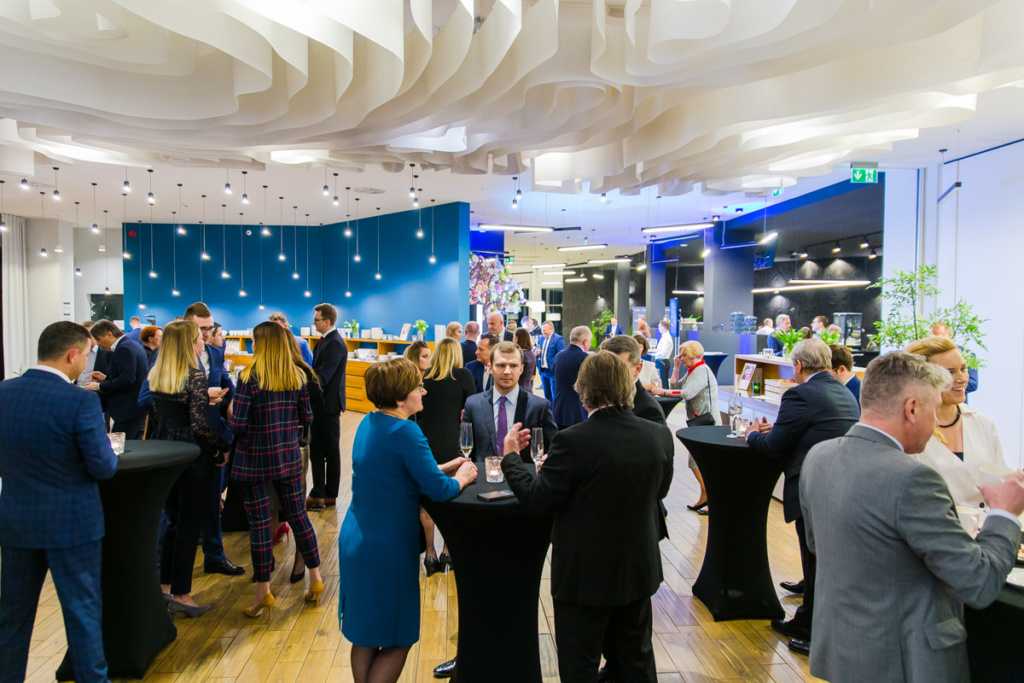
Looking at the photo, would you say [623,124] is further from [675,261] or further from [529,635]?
[675,261]

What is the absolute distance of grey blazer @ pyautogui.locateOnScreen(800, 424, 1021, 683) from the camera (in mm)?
1513

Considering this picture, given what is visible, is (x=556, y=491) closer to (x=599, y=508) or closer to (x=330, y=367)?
(x=599, y=508)

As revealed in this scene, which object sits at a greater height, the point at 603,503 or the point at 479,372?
the point at 479,372

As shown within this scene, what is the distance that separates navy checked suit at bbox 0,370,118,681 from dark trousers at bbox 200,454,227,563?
1293 millimetres

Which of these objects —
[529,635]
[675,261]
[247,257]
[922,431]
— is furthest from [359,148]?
[675,261]

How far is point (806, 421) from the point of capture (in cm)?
296

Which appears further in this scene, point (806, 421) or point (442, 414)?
point (442, 414)

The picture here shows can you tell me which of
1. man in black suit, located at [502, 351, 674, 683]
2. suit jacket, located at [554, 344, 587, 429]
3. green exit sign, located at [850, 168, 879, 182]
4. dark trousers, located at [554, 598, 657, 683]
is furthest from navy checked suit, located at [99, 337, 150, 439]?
green exit sign, located at [850, 168, 879, 182]

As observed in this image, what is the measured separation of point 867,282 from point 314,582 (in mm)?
12124

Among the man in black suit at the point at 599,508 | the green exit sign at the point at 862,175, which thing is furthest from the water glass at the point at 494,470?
the green exit sign at the point at 862,175

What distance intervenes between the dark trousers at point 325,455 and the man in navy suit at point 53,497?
115 inches

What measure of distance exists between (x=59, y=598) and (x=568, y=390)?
379 centimetres

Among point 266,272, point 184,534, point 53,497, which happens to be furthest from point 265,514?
point 266,272

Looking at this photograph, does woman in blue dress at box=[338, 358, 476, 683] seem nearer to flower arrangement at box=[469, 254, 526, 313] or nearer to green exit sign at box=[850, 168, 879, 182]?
green exit sign at box=[850, 168, 879, 182]
